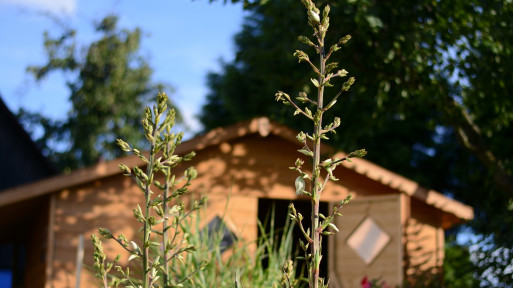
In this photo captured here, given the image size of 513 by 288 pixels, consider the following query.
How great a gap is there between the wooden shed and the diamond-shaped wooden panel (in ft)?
0.05

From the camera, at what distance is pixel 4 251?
20.5 meters

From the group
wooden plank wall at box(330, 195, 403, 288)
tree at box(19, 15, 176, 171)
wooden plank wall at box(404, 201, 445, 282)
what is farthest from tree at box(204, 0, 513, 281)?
tree at box(19, 15, 176, 171)

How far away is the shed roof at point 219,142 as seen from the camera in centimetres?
941

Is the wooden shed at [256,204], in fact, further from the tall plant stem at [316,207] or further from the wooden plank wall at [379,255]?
the tall plant stem at [316,207]

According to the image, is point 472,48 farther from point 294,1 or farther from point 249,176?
point 249,176

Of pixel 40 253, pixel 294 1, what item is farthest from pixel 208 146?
pixel 40 253

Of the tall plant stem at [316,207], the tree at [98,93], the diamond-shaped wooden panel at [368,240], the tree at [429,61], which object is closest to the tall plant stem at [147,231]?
the tall plant stem at [316,207]

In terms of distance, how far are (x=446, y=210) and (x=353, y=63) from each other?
110 inches

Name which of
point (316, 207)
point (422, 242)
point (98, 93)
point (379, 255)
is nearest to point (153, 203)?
point (316, 207)

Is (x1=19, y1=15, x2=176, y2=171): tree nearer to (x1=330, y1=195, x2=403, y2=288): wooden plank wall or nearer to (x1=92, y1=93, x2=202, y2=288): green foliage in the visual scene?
(x1=330, y1=195, x2=403, y2=288): wooden plank wall

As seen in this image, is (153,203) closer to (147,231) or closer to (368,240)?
(147,231)

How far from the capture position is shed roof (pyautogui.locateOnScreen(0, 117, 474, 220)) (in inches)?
371

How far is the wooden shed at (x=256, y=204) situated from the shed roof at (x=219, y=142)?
0.01 m

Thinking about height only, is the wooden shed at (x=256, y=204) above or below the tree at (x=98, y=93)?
below
